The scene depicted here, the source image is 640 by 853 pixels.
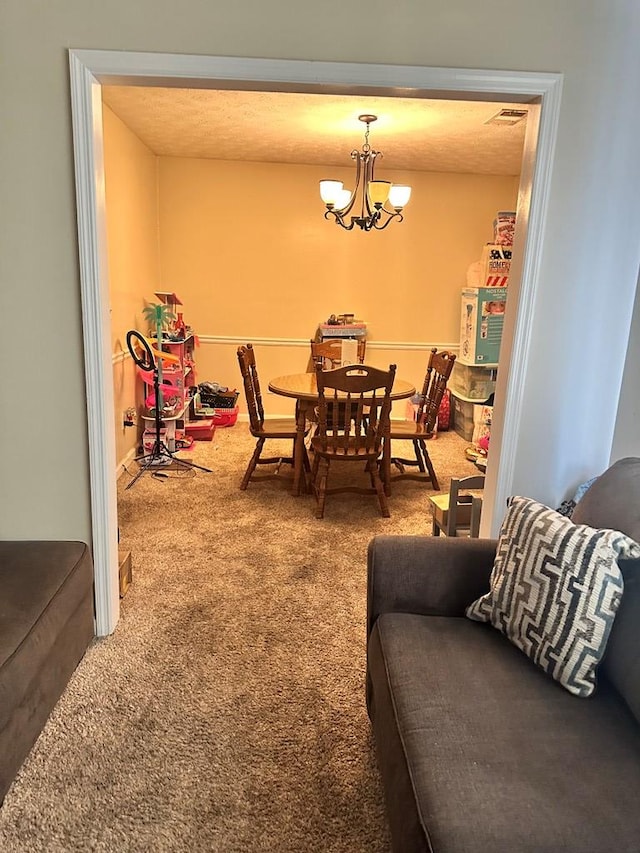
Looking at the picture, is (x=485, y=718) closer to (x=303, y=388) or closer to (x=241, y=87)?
(x=241, y=87)

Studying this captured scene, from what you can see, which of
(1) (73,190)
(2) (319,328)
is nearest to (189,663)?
(1) (73,190)

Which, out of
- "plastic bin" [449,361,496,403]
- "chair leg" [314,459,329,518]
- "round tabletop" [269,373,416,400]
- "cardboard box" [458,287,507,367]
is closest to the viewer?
"chair leg" [314,459,329,518]

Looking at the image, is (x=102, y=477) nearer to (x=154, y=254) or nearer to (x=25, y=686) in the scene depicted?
(x=25, y=686)

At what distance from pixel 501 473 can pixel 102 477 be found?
1.45 meters

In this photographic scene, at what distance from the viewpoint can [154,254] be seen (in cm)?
514

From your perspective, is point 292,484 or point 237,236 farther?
point 237,236

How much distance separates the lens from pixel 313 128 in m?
→ 3.94

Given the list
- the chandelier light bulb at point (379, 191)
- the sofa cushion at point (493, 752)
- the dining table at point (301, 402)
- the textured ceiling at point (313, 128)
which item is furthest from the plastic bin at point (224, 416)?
the sofa cushion at point (493, 752)

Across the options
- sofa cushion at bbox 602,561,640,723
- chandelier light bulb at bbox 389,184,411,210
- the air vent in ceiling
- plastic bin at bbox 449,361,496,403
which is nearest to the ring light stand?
chandelier light bulb at bbox 389,184,411,210

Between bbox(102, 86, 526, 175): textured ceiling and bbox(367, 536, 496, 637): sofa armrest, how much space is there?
2221 millimetres

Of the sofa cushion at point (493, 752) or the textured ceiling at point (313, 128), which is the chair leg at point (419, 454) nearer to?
the textured ceiling at point (313, 128)

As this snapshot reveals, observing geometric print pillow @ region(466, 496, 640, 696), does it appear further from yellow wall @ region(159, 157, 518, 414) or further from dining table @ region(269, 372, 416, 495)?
yellow wall @ region(159, 157, 518, 414)

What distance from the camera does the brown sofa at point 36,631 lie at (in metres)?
1.52

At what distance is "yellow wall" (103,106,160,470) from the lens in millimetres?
3875
